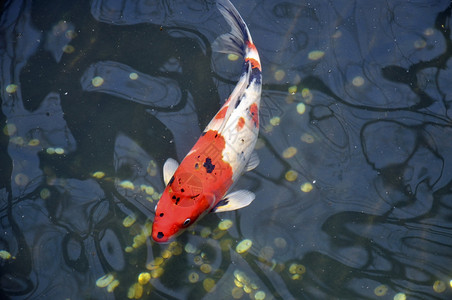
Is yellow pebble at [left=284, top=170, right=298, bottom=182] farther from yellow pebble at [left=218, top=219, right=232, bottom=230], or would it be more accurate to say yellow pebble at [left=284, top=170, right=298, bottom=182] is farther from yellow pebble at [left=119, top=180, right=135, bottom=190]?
yellow pebble at [left=119, top=180, right=135, bottom=190]

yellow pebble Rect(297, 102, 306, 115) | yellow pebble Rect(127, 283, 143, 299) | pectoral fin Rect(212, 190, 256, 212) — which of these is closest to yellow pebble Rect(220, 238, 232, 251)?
pectoral fin Rect(212, 190, 256, 212)

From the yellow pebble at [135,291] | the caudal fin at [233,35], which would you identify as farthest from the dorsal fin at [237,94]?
the yellow pebble at [135,291]

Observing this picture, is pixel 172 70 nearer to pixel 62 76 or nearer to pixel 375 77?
pixel 62 76

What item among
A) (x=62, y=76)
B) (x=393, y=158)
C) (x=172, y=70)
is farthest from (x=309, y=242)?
(x=62, y=76)

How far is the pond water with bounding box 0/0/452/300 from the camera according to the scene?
4.11 metres

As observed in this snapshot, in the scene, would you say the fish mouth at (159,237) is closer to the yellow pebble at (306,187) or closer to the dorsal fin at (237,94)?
the dorsal fin at (237,94)

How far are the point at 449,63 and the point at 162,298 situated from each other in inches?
153

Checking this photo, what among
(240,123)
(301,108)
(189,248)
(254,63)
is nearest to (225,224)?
(189,248)

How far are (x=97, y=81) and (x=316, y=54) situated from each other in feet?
7.94

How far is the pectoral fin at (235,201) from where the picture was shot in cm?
410

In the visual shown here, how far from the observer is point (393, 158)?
4520 millimetres

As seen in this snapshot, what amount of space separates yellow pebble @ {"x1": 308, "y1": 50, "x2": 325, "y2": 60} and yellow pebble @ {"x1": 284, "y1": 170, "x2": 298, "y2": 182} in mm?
1342

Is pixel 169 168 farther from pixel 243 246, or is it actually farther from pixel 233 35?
pixel 233 35

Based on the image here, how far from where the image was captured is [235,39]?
177 inches
